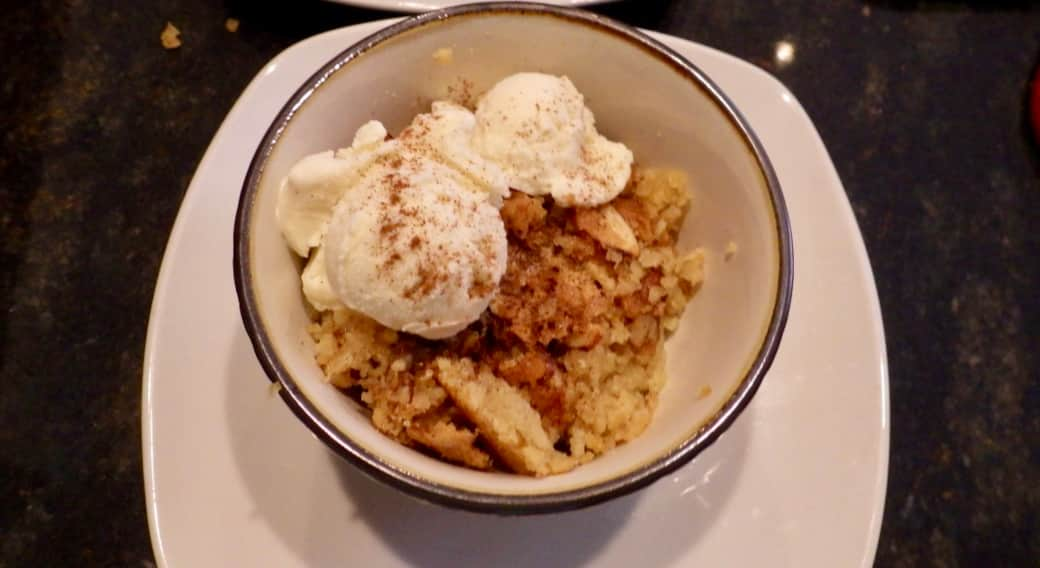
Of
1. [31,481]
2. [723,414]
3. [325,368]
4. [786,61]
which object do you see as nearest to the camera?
[723,414]

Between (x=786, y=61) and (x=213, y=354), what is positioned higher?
(x=786, y=61)

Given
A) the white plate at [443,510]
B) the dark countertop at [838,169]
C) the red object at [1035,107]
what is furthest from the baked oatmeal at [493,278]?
the red object at [1035,107]

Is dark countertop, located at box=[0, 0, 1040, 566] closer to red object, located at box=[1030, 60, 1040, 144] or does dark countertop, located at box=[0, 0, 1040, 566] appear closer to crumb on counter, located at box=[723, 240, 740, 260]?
red object, located at box=[1030, 60, 1040, 144]

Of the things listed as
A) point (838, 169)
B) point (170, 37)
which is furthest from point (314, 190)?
point (838, 169)

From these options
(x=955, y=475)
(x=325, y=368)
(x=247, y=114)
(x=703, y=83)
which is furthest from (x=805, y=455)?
(x=247, y=114)

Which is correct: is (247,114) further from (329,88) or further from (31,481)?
(31,481)

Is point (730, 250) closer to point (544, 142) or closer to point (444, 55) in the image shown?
point (544, 142)
